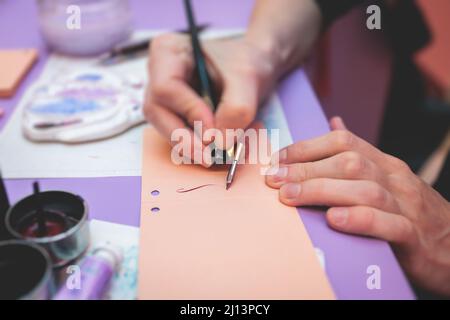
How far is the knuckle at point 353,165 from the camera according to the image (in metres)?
0.48

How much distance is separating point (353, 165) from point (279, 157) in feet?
0.31

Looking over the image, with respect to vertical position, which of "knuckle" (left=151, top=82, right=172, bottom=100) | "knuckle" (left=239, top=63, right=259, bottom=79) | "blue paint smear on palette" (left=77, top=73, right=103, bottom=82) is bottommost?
"blue paint smear on palette" (left=77, top=73, right=103, bottom=82)

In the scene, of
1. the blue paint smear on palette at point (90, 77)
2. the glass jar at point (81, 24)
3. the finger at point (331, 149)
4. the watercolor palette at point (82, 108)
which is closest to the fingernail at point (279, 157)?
the finger at point (331, 149)

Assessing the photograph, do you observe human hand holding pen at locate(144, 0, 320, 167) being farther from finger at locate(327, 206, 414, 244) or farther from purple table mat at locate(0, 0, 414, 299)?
finger at locate(327, 206, 414, 244)

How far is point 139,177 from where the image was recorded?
525mm

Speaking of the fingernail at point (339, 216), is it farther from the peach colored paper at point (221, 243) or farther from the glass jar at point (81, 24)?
the glass jar at point (81, 24)

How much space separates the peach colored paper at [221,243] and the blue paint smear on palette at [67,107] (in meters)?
0.17

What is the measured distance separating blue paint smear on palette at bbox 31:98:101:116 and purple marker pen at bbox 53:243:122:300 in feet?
0.90

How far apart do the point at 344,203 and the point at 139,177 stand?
238 mm

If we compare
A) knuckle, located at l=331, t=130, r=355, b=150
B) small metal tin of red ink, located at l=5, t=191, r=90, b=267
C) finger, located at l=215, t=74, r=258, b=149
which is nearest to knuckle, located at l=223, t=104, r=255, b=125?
finger, located at l=215, t=74, r=258, b=149

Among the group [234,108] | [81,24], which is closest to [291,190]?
[234,108]

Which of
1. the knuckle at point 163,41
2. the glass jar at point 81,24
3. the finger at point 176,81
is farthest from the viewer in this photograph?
the glass jar at point 81,24

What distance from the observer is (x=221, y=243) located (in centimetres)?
43

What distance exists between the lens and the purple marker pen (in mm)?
372
